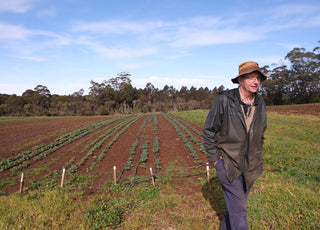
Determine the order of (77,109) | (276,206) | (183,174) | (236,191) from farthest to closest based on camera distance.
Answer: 1. (77,109)
2. (183,174)
3. (276,206)
4. (236,191)

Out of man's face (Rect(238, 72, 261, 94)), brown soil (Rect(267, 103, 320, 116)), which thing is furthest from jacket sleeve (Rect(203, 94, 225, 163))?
brown soil (Rect(267, 103, 320, 116))

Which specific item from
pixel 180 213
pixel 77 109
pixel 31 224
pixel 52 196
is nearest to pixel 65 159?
pixel 52 196

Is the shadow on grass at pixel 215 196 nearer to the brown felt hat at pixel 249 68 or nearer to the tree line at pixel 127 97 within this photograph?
the brown felt hat at pixel 249 68

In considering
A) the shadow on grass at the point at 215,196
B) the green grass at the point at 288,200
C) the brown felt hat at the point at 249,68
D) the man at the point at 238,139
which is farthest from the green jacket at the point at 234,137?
the shadow on grass at the point at 215,196

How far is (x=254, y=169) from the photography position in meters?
2.45

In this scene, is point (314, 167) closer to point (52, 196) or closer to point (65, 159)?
point (52, 196)

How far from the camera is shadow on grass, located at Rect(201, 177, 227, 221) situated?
4113 mm

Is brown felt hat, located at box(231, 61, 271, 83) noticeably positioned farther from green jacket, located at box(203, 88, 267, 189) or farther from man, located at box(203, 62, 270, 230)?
green jacket, located at box(203, 88, 267, 189)

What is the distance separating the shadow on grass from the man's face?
8.07 feet

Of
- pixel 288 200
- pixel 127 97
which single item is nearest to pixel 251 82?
pixel 288 200

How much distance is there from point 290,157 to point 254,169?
5926 mm

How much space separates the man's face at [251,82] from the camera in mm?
2396

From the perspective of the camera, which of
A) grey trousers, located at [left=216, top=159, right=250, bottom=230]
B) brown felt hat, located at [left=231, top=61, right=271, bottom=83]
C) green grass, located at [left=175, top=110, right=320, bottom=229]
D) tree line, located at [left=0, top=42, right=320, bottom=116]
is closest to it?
grey trousers, located at [left=216, top=159, right=250, bottom=230]

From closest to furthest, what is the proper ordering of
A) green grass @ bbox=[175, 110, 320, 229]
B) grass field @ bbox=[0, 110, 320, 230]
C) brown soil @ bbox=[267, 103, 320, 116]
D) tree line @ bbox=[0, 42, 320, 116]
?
green grass @ bbox=[175, 110, 320, 229]
grass field @ bbox=[0, 110, 320, 230]
brown soil @ bbox=[267, 103, 320, 116]
tree line @ bbox=[0, 42, 320, 116]
